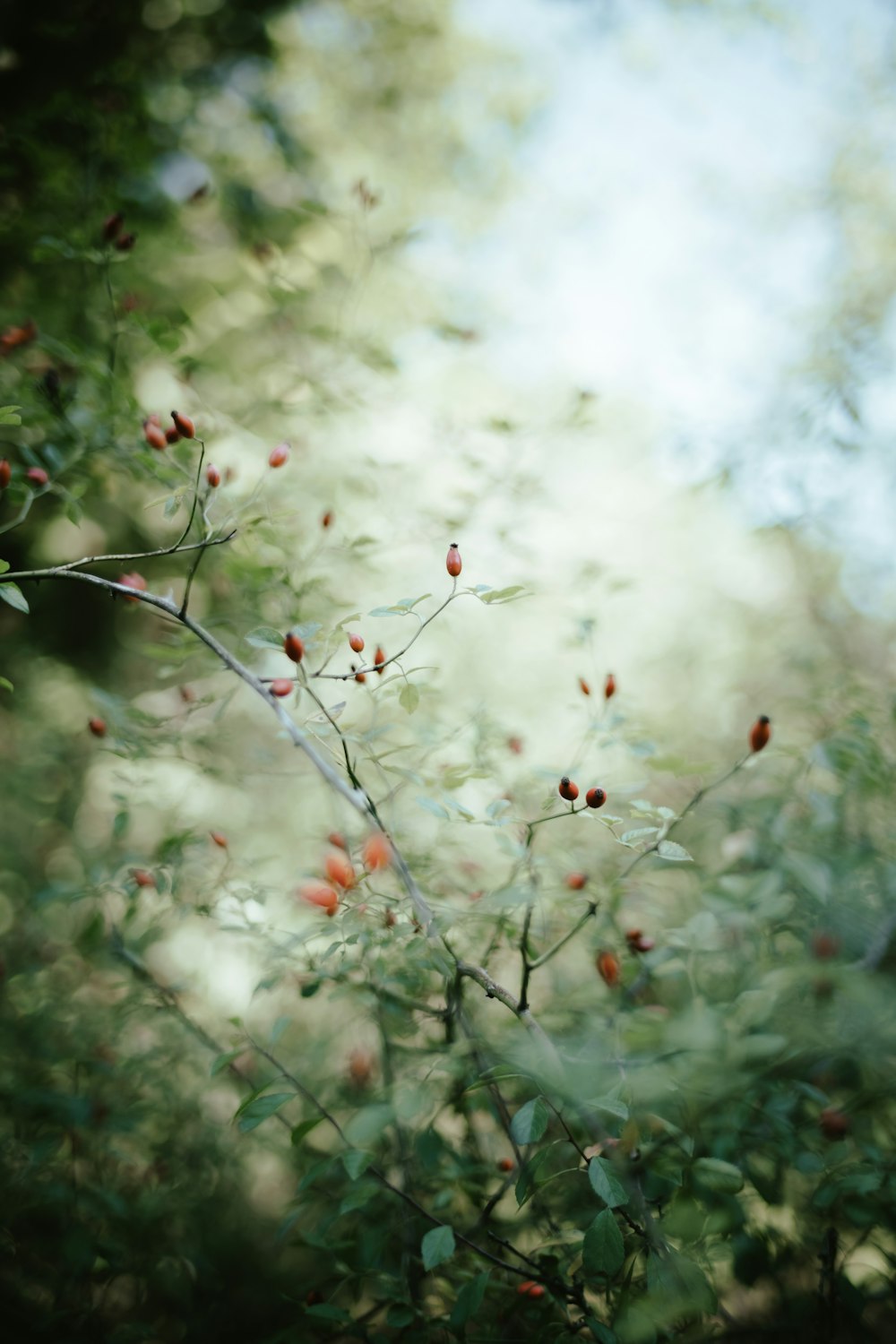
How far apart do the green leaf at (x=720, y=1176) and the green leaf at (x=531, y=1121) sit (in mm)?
199

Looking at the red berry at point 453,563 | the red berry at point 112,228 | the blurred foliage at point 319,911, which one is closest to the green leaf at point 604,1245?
the blurred foliage at point 319,911

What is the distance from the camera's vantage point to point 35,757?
7.47 ft

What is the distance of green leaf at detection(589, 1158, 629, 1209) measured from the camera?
1.89 ft

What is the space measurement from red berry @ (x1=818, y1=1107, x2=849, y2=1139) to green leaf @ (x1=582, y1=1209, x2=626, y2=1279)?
46 cm

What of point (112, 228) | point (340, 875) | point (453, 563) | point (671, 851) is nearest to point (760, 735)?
point (671, 851)

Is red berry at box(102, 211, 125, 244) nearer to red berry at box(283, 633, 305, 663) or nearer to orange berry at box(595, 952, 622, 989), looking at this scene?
red berry at box(283, 633, 305, 663)

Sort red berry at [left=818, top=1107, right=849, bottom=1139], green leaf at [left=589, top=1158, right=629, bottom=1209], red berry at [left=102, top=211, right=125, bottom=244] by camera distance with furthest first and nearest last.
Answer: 1. red berry at [left=102, top=211, right=125, bottom=244]
2. red berry at [left=818, top=1107, right=849, bottom=1139]
3. green leaf at [left=589, top=1158, right=629, bottom=1209]

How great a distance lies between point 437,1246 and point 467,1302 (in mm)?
55

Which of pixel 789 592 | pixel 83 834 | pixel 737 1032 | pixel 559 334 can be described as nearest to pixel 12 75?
pixel 559 334

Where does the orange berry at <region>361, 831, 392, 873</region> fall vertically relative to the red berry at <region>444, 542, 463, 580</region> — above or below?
below

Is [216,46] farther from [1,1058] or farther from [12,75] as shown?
[1,1058]

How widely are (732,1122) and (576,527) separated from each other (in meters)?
2.58

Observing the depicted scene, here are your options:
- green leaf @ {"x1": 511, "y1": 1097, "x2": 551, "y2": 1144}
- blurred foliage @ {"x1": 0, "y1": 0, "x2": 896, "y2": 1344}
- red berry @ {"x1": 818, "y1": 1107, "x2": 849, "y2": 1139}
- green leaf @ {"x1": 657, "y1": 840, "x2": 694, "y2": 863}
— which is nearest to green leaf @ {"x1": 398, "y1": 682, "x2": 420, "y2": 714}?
blurred foliage @ {"x1": 0, "y1": 0, "x2": 896, "y2": 1344}

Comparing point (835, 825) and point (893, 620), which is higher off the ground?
point (835, 825)
